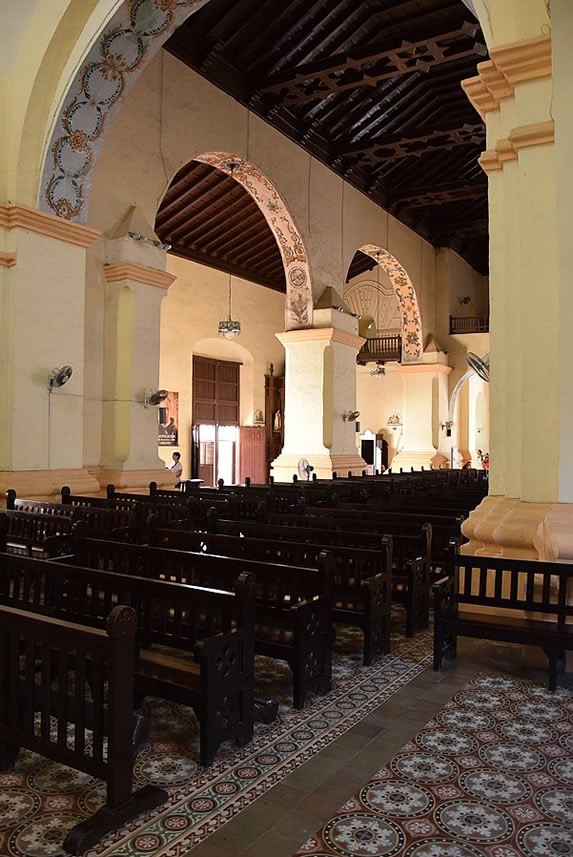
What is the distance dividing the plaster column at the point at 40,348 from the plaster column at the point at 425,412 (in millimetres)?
11632

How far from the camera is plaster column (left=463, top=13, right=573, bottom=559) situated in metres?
3.62

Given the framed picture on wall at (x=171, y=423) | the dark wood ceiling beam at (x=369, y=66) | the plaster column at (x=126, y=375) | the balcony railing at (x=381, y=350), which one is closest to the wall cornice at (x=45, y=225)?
the plaster column at (x=126, y=375)

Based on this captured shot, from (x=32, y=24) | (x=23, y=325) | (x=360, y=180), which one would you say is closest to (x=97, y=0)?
(x=32, y=24)

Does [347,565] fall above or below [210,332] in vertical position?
below

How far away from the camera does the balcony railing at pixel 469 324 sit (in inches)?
707

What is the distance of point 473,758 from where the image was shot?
2600mm

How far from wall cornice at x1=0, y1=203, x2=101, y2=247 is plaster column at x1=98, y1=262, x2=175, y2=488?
99cm

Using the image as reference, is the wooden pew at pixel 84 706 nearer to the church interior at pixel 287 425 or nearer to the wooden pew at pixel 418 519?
the church interior at pixel 287 425

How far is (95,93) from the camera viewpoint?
7.18 metres

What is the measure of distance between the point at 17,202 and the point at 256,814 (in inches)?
248

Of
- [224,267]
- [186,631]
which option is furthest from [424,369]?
[186,631]

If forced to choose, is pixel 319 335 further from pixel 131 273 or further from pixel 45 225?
pixel 45 225

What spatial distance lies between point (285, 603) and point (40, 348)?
451 cm

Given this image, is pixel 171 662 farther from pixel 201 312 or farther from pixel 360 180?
pixel 201 312
